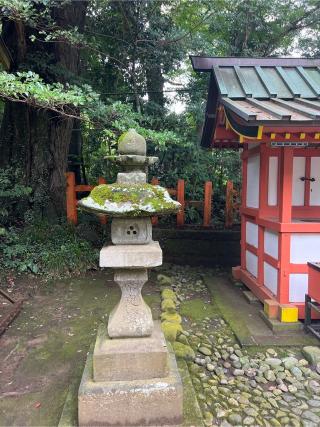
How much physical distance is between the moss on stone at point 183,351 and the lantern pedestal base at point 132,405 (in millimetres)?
986

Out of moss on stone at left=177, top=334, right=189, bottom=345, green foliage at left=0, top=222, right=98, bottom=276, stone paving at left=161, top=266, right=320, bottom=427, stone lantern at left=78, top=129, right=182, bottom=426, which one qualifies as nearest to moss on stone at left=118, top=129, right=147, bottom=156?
stone lantern at left=78, top=129, right=182, bottom=426

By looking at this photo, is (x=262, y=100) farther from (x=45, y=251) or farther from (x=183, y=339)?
(x=45, y=251)

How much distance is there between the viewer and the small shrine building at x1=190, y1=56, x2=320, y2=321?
3.88 m

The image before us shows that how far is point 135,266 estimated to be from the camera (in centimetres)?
249

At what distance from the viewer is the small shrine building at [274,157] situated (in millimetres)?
3881

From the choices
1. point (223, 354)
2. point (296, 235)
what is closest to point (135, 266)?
point (223, 354)

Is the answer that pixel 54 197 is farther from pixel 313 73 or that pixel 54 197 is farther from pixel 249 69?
pixel 313 73

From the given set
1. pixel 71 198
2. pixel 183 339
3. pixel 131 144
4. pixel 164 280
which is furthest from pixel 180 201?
pixel 131 144

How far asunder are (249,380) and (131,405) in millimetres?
1368

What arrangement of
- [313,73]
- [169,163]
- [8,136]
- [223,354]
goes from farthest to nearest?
[169,163], [8,136], [313,73], [223,354]

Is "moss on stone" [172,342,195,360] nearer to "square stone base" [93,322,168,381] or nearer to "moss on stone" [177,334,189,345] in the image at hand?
"moss on stone" [177,334,189,345]

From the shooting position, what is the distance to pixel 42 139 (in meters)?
7.34

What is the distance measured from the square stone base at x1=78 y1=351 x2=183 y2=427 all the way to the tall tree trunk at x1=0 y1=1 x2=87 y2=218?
5505 millimetres

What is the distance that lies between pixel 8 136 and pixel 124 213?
6248 millimetres
